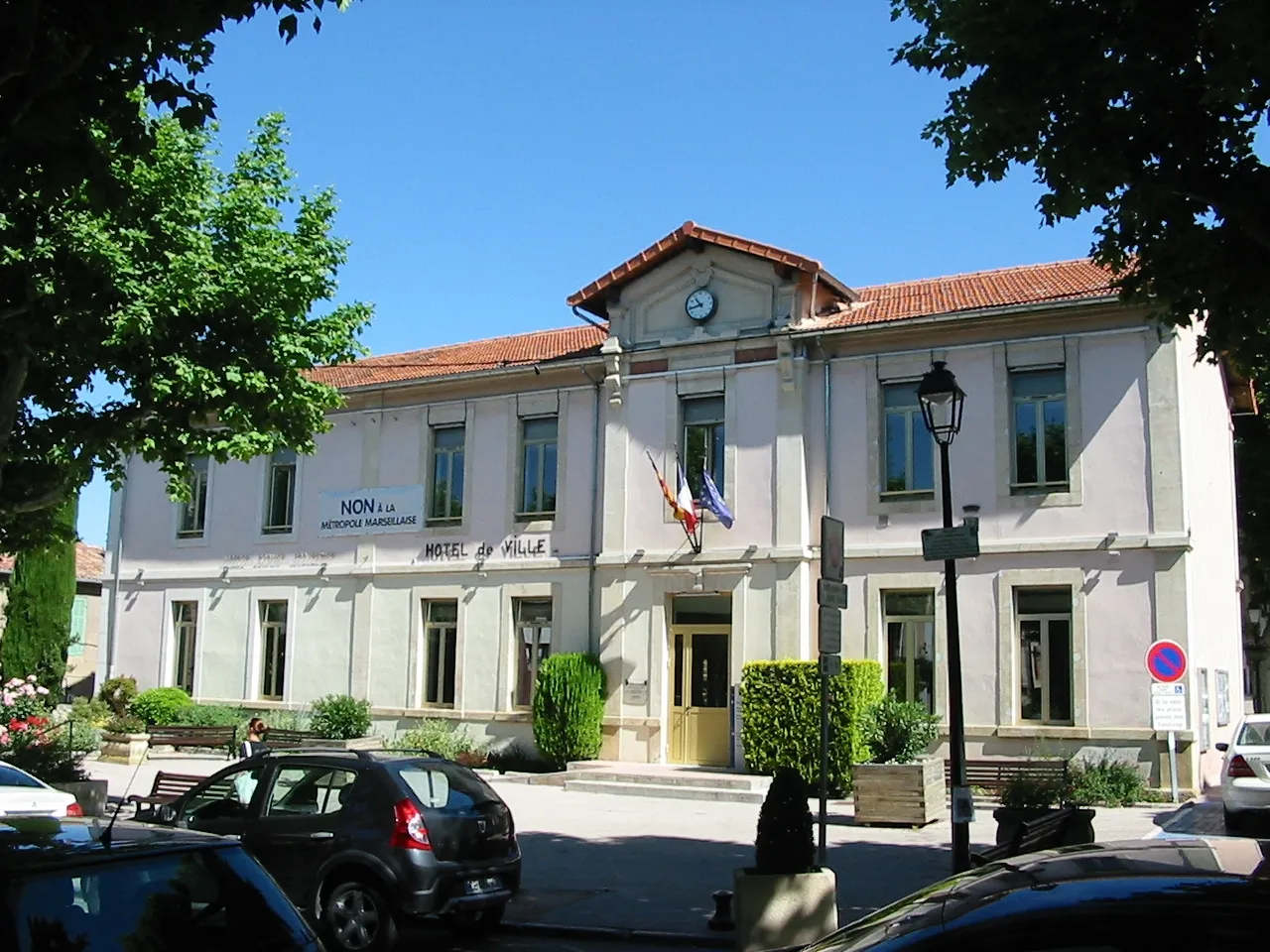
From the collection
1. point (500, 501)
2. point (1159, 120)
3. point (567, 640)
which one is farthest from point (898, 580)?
point (1159, 120)

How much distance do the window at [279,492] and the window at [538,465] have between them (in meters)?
6.07

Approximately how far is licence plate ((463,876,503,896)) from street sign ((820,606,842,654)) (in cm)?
342

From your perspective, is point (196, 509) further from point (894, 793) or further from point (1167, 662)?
point (1167, 662)

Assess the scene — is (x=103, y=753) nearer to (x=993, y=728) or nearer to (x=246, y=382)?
(x=246, y=382)

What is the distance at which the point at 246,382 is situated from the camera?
1616 cm

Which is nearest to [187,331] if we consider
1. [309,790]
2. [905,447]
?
[309,790]

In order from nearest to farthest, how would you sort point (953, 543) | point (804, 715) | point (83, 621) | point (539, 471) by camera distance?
point (953, 543) → point (804, 715) → point (539, 471) → point (83, 621)

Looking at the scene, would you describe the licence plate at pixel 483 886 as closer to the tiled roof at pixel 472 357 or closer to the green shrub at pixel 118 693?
the tiled roof at pixel 472 357

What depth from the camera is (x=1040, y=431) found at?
21.5 m

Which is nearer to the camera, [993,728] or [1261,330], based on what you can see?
[1261,330]

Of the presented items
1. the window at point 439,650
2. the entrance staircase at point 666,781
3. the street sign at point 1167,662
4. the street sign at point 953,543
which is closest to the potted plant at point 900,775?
the entrance staircase at point 666,781

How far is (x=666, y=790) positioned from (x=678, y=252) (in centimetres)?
1006

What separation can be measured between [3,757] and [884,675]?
13.9 meters

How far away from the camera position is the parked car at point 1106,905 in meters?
3.06
